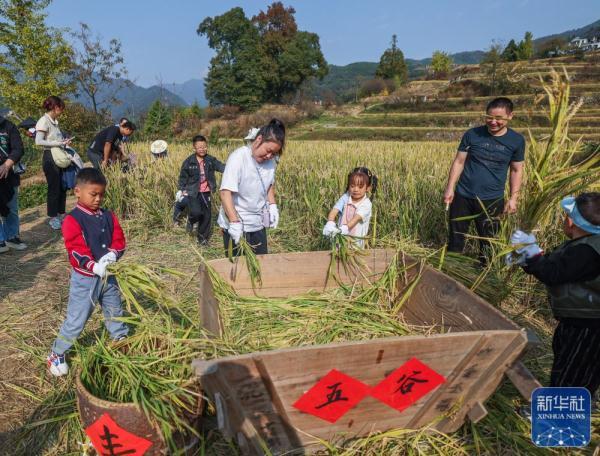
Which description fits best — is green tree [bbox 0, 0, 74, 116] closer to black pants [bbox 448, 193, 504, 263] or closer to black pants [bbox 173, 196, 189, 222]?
black pants [bbox 173, 196, 189, 222]

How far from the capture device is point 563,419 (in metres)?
1.62

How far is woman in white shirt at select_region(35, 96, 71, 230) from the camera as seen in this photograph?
180 inches

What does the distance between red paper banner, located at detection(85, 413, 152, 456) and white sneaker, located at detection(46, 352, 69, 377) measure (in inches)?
33.2

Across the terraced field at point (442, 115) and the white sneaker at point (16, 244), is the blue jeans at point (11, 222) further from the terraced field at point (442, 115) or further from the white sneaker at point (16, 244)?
the terraced field at point (442, 115)

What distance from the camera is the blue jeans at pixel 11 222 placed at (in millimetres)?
4264

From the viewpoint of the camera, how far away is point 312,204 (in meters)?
4.78

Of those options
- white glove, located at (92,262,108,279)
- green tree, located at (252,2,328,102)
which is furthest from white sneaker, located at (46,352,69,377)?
green tree, located at (252,2,328,102)

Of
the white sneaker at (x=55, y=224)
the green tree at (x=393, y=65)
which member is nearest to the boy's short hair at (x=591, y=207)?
the white sneaker at (x=55, y=224)

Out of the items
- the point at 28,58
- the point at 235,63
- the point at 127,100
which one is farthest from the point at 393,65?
the point at 28,58

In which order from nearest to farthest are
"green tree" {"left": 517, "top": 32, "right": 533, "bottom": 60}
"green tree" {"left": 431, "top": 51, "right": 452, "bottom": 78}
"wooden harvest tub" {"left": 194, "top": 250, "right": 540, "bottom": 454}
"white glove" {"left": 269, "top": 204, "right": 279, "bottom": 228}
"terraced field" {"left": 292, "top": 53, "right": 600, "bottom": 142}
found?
"wooden harvest tub" {"left": 194, "top": 250, "right": 540, "bottom": 454}, "white glove" {"left": 269, "top": 204, "right": 279, "bottom": 228}, "terraced field" {"left": 292, "top": 53, "right": 600, "bottom": 142}, "green tree" {"left": 517, "top": 32, "right": 533, "bottom": 60}, "green tree" {"left": 431, "top": 51, "right": 452, "bottom": 78}

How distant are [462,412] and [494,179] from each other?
6.90 feet

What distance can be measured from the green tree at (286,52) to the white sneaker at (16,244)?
36.2 metres

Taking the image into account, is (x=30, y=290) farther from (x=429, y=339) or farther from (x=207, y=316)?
(x=429, y=339)

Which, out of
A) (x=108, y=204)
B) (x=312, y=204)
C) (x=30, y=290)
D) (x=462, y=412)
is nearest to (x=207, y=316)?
(x=462, y=412)
